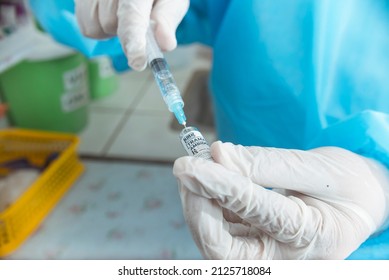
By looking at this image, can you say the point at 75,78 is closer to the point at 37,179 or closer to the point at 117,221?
the point at 37,179

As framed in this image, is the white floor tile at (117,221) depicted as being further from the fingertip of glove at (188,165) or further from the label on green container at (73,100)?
the fingertip of glove at (188,165)

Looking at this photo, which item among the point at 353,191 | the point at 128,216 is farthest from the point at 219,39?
the point at 128,216

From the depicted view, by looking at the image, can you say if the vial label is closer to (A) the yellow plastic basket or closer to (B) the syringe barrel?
(B) the syringe barrel

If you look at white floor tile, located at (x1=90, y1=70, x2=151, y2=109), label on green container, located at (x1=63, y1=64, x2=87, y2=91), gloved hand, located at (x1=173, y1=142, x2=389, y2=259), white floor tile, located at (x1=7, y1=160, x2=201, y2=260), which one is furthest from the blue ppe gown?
white floor tile, located at (x1=90, y1=70, x2=151, y2=109)

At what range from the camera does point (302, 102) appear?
70cm

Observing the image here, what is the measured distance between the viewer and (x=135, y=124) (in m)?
1.57

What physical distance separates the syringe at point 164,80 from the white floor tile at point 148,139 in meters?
0.78

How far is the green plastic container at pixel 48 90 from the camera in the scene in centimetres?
130

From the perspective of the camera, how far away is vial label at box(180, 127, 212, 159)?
1.63ft

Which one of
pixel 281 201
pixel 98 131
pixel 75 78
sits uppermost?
pixel 281 201

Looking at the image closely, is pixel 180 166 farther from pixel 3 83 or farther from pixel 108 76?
pixel 108 76

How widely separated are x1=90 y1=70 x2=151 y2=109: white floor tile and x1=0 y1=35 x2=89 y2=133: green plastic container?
193 mm

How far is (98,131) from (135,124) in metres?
0.15

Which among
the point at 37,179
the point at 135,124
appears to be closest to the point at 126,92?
the point at 135,124
